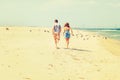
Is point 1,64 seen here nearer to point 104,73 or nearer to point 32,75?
point 32,75

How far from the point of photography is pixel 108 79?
11.9 meters

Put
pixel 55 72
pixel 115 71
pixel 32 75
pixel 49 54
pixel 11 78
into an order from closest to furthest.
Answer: pixel 11 78 < pixel 32 75 < pixel 55 72 < pixel 115 71 < pixel 49 54

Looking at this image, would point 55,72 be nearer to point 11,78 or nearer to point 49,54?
point 11,78

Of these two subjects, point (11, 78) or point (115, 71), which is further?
point (115, 71)

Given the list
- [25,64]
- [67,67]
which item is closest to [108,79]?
[67,67]

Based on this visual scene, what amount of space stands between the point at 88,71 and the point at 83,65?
4.29 feet

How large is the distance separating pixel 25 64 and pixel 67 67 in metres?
1.78

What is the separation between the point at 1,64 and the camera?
12.6 meters

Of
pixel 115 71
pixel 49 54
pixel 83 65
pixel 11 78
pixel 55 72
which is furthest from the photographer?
pixel 49 54

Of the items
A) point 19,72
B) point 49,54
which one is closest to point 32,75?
point 19,72

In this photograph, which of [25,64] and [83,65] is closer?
[25,64]

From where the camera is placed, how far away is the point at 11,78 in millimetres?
10688

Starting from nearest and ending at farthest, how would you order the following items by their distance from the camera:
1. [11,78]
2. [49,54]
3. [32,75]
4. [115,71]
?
[11,78] < [32,75] < [115,71] < [49,54]

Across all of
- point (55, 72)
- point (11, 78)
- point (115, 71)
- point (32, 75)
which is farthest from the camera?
point (115, 71)
